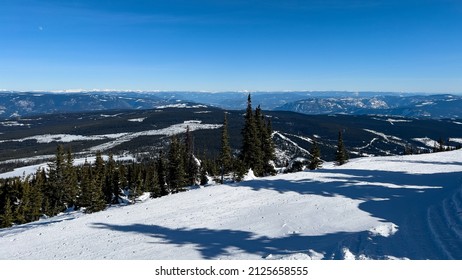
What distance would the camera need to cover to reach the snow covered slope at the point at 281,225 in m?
16.8

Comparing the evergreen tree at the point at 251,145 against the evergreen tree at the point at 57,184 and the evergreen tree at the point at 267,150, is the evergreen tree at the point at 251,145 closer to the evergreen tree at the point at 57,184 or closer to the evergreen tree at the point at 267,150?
the evergreen tree at the point at 267,150

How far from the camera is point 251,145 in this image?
55406mm

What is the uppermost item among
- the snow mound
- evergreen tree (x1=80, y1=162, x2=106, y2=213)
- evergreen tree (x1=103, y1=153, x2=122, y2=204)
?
the snow mound

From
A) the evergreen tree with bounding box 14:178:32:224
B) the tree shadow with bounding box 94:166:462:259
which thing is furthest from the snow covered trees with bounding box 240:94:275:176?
the evergreen tree with bounding box 14:178:32:224

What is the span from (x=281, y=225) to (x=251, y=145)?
32.9 m

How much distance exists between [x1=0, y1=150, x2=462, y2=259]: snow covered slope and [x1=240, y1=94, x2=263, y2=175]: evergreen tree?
18154 millimetres

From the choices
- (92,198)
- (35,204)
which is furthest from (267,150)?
(35,204)

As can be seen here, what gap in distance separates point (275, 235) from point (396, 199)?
12.5 meters

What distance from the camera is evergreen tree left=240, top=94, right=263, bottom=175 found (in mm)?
55000

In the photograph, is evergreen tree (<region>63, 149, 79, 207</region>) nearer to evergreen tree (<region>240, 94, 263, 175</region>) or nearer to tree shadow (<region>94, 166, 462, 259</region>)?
evergreen tree (<region>240, 94, 263, 175</region>)

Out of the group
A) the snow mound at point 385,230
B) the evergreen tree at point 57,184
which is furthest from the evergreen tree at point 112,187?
the snow mound at point 385,230

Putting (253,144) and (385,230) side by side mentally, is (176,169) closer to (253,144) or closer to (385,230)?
(253,144)
